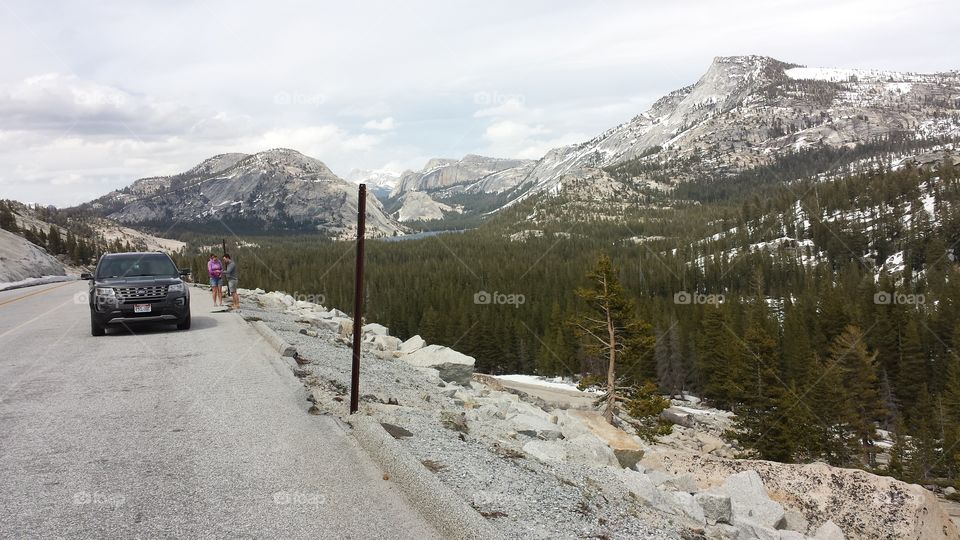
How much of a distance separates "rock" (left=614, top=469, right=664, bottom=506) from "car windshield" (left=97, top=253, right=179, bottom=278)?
15737 mm

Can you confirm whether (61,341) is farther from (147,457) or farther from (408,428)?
(408,428)

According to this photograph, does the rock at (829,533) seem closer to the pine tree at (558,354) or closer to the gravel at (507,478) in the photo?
the gravel at (507,478)

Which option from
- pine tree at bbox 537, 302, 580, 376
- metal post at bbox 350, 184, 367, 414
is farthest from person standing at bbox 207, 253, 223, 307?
pine tree at bbox 537, 302, 580, 376

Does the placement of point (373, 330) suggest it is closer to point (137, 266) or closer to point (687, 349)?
point (137, 266)

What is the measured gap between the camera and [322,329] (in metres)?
23.0

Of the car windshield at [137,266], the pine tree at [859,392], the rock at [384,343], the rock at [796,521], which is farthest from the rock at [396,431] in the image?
the pine tree at [859,392]

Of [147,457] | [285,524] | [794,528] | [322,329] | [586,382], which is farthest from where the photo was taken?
[586,382]

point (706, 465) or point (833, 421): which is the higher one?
point (706, 465)

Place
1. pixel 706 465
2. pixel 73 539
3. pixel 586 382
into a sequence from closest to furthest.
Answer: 1. pixel 73 539
2. pixel 706 465
3. pixel 586 382

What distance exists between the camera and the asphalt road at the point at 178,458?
17.8ft

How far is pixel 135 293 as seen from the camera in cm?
1619

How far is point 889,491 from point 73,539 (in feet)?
61.6

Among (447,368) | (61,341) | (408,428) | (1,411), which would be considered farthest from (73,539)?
(447,368)

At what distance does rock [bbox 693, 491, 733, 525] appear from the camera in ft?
32.1
